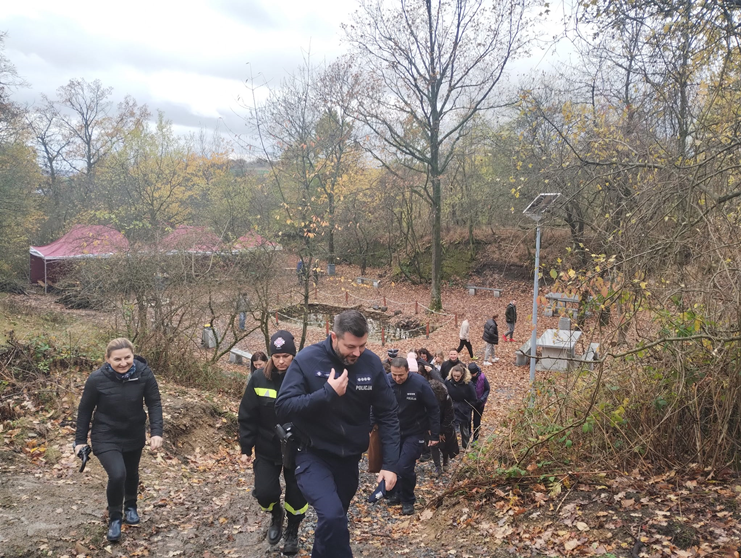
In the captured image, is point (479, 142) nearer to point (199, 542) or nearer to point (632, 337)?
point (632, 337)

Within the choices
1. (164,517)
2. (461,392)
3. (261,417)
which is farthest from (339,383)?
(461,392)

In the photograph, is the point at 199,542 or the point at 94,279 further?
the point at 94,279

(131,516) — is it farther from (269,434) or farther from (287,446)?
(287,446)

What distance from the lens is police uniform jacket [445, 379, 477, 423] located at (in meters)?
7.66

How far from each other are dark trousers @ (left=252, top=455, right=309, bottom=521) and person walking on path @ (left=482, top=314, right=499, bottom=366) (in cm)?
1166

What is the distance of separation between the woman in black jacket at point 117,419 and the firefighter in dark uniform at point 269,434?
838mm

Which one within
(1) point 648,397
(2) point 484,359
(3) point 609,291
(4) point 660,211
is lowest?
(2) point 484,359

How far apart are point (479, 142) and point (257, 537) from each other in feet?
88.6

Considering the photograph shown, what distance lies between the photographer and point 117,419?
4555mm

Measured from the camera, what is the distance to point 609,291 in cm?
526

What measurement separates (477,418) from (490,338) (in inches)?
296

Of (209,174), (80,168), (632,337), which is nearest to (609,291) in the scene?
(632,337)

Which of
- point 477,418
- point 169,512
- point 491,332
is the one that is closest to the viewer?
point 169,512

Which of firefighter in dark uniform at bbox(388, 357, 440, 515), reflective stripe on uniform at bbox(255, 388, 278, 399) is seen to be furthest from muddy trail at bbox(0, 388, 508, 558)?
reflective stripe on uniform at bbox(255, 388, 278, 399)
